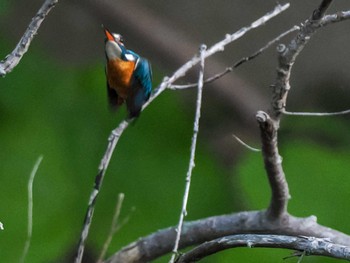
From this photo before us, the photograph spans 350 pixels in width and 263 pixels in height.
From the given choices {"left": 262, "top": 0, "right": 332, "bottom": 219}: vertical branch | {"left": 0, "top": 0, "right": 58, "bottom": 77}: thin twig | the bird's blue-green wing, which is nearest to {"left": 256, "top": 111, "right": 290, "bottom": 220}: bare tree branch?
→ {"left": 262, "top": 0, "right": 332, "bottom": 219}: vertical branch

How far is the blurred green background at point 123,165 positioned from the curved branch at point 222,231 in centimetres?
37

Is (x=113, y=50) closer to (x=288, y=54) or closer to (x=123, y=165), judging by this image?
(x=288, y=54)

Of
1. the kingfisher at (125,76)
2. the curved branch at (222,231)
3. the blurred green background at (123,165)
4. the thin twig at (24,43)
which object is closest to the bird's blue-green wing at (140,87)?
the kingfisher at (125,76)

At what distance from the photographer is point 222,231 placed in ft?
3.86

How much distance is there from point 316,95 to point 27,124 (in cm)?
62

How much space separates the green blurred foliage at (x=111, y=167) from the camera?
5.15ft

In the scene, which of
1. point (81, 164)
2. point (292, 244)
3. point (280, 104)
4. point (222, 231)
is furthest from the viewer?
point (81, 164)

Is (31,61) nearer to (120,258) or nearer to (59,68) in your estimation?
(59,68)

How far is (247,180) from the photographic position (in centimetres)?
159

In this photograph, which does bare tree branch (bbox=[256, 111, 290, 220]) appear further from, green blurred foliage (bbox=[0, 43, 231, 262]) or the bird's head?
green blurred foliage (bbox=[0, 43, 231, 262])

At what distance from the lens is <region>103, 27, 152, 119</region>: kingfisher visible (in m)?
0.84

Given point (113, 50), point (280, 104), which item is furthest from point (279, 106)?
point (113, 50)

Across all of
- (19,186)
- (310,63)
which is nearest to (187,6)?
(310,63)

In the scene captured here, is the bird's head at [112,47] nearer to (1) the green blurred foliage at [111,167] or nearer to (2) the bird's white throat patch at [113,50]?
(2) the bird's white throat patch at [113,50]
